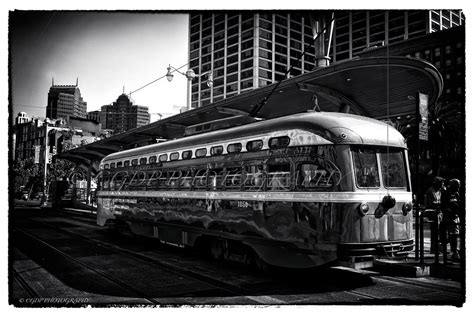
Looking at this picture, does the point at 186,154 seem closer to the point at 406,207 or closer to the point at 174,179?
the point at 174,179

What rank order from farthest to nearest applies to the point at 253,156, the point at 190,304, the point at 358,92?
the point at 358,92 < the point at 253,156 < the point at 190,304

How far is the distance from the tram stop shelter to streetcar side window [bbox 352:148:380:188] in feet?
6.12

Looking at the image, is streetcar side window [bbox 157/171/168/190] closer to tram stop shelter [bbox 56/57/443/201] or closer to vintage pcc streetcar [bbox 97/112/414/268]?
vintage pcc streetcar [bbox 97/112/414/268]

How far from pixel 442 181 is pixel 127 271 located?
23.3 feet

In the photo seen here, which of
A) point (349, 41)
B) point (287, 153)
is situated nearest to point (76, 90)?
point (287, 153)

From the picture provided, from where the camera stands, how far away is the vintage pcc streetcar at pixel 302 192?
693cm

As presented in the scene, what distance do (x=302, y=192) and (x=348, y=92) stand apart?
18.4ft

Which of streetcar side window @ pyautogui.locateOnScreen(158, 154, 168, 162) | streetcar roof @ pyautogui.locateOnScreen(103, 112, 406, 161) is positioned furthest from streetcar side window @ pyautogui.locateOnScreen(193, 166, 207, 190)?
streetcar side window @ pyautogui.locateOnScreen(158, 154, 168, 162)

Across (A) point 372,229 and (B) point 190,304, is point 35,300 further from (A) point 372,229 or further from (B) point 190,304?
(A) point 372,229

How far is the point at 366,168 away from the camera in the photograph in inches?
283

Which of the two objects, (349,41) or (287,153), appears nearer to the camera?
(287,153)

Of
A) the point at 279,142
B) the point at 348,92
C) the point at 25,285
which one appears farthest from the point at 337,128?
the point at 25,285

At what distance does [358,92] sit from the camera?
38.5 ft

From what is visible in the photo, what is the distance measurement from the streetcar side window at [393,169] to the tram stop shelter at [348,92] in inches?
54.4
